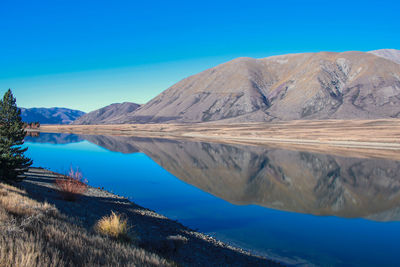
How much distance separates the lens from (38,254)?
4.21 m

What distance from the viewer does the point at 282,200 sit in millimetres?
24453

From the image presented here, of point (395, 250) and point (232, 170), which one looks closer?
point (395, 250)

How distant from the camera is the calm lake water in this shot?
1449 cm

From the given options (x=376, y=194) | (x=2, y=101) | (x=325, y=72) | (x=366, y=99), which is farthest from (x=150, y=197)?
(x=325, y=72)

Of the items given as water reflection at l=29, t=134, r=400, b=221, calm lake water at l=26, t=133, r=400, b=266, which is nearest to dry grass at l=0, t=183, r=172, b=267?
calm lake water at l=26, t=133, r=400, b=266

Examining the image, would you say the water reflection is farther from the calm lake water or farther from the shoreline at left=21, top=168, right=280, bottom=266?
the shoreline at left=21, top=168, right=280, bottom=266

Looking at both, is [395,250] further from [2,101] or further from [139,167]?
[139,167]

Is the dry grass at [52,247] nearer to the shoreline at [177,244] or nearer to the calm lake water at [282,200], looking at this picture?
the shoreline at [177,244]

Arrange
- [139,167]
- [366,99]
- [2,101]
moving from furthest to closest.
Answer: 1. [366,99]
2. [139,167]
3. [2,101]

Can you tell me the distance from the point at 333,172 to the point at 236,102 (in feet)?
546

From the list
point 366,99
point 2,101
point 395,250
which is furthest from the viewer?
point 366,99

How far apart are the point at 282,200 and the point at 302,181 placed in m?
8.30

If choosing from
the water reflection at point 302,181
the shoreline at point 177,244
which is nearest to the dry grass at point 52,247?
the shoreline at point 177,244

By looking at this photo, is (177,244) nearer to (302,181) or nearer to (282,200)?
(282,200)
